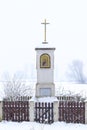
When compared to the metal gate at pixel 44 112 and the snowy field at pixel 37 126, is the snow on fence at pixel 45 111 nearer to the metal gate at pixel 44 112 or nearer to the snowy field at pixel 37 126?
the metal gate at pixel 44 112

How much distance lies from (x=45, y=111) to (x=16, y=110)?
1.17 m

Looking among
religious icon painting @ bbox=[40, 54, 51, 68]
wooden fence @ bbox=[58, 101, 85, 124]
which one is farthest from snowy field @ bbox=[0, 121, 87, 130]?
religious icon painting @ bbox=[40, 54, 51, 68]

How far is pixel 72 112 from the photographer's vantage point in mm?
14633

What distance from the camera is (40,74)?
681 inches

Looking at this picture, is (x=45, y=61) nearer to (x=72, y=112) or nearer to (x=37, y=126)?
(x=72, y=112)

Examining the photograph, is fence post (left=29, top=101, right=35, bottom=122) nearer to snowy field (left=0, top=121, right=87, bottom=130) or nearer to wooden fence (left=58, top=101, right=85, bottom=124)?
snowy field (left=0, top=121, right=87, bottom=130)

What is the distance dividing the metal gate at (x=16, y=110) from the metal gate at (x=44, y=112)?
1.34ft

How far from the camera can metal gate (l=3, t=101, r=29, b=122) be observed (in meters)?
14.7

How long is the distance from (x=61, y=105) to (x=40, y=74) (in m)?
3.00

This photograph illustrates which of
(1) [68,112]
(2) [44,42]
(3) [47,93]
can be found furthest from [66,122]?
(2) [44,42]

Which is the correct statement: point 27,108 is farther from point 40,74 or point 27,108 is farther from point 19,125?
point 40,74

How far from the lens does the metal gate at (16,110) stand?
14742 mm

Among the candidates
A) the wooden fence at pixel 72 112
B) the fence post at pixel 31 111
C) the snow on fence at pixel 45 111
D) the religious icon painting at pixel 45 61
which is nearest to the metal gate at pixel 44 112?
the snow on fence at pixel 45 111

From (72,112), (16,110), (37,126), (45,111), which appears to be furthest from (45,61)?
(37,126)
